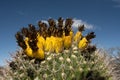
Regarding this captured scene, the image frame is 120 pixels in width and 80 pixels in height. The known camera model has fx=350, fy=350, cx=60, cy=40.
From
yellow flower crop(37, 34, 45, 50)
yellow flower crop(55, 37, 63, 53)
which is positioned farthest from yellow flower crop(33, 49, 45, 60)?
yellow flower crop(55, 37, 63, 53)

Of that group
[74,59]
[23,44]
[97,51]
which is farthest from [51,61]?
[97,51]

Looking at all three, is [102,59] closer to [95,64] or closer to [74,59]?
[95,64]

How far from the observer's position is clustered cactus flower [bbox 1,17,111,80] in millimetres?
5629

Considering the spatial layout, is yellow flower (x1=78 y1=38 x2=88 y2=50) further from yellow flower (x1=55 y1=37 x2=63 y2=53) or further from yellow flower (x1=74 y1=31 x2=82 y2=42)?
yellow flower (x1=55 y1=37 x2=63 y2=53)

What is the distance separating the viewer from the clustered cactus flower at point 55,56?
222 inches

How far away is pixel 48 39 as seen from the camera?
6086 millimetres

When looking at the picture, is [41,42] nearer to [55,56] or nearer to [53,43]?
[53,43]

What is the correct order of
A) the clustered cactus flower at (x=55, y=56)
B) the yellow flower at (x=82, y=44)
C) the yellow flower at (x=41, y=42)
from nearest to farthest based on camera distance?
the clustered cactus flower at (x=55, y=56)
the yellow flower at (x=41, y=42)
the yellow flower at (x=82, y=44)

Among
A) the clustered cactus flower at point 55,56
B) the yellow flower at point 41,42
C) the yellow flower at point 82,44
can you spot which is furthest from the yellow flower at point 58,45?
the yellow flower at point 82,44

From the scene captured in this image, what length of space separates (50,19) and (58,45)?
1.81ft

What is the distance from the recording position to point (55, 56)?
575cm

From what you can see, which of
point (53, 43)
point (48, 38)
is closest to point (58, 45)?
point (53, 43)

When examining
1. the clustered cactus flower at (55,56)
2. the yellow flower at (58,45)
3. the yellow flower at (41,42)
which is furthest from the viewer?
the yellow flower at (41,42)

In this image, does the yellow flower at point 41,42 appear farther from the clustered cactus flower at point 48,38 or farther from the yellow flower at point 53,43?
the yellow flower at point 53,43
